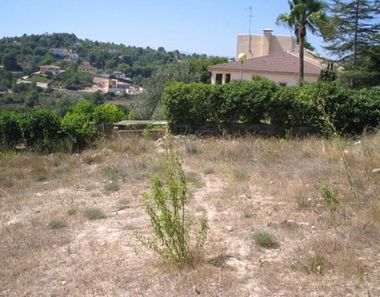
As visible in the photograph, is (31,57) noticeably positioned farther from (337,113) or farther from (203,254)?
(203,254)

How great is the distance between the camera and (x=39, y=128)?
11234 mm

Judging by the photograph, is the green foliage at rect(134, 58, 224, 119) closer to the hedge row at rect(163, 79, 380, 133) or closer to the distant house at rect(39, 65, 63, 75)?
the hedge row at rect(163, 79, 380, 133)

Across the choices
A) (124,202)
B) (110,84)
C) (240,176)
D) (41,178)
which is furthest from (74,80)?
(124,202)

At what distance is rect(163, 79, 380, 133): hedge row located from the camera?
39.9 ft

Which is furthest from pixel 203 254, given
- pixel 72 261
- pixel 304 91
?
pixel 304 91

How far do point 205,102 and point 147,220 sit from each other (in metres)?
7.14

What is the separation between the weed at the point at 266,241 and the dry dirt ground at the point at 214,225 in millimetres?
54

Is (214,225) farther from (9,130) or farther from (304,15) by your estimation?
(304,15)

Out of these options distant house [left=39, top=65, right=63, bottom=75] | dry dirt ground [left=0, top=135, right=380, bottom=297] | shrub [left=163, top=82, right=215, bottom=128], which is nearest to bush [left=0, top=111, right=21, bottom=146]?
dry dirt ground [left=0, top=135, right=380, bottom=297]

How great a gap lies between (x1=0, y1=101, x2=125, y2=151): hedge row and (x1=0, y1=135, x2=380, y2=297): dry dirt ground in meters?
1.20

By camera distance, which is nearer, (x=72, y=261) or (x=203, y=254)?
(x=203, y=254)

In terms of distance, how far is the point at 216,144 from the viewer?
11.0 metres

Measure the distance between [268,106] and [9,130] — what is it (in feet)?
23.1

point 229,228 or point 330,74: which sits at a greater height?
point 330,74
